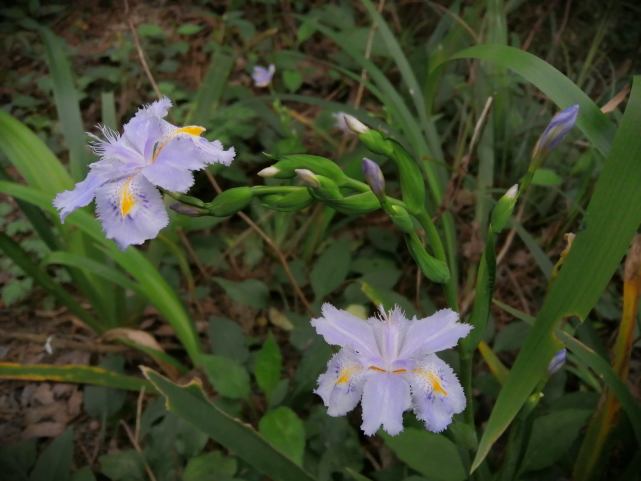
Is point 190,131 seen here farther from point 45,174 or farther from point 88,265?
point 45,174

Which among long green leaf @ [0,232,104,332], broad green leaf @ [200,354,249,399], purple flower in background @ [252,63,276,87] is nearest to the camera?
broad green leaf @ [200,354,249,399]

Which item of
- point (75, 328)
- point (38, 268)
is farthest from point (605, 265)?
point (75, 328)

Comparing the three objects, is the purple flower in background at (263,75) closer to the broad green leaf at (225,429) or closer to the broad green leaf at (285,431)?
the broad green leaf at (285,431)

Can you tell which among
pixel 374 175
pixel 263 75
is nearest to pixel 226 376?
pixel 374 175

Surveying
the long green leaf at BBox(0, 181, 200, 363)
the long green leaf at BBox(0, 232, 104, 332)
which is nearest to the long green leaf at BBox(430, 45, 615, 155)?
the long green leaf at BBox(0, 181, 200, 363)

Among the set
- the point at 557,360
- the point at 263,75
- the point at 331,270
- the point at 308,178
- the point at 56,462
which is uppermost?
the point at 308,178

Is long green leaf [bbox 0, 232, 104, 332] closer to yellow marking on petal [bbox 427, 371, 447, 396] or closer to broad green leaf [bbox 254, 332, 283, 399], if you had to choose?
broad green leaf [bbox 254, 332, 283, 399]
